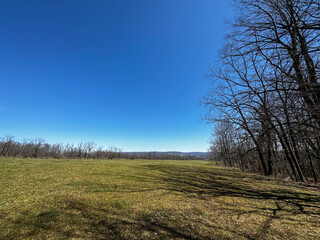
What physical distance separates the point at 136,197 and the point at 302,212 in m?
6.69

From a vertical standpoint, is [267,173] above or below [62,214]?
below

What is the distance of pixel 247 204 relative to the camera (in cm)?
538

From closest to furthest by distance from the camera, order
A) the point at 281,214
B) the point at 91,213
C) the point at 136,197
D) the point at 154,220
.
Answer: the point at 154,220
the point at 91,213
the point at 281,214
the point at 136,197

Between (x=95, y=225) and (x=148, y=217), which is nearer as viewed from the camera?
(x=95, y=225)

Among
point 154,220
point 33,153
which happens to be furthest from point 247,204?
point 33,153

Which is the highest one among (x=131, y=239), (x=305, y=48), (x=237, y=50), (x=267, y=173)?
(x=237, y=50)

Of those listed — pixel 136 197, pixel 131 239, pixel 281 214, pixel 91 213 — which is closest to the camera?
pixel 131 239

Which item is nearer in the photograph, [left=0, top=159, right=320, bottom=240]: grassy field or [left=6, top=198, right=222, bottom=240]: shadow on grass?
[left=6, top=198, right=222, bottom=240]: shadow on grass

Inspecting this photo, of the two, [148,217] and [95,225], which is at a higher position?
[95,225]

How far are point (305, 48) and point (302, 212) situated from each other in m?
5.92

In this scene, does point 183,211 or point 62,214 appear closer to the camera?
point 62,214

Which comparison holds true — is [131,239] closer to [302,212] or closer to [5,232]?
[5,232]

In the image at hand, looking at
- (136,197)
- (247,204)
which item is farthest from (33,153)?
(247,204)

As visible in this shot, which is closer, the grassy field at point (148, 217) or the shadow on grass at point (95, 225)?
the shadow on grass at point (95, 225)
